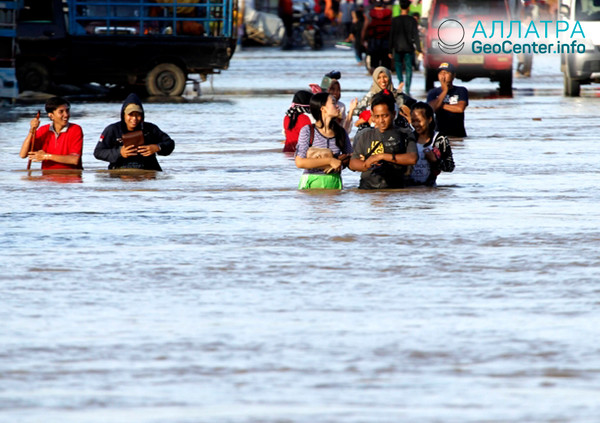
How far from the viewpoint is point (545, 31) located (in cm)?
4216

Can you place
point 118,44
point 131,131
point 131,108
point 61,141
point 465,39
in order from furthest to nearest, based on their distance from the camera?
1. point 465,39
2. point 118,44
3. point 61,141
4. point 131,131
5. point 131,108

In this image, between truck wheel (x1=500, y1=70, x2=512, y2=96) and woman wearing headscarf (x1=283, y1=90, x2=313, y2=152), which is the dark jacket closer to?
truck wheel (x1=500, y1=70, x2=512, y2=96)

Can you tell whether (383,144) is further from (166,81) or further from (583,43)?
(583,43)

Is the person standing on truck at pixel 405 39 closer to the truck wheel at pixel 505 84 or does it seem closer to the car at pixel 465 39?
the car at pixel 465 39

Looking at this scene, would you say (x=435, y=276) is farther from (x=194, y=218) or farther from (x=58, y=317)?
(x=194, y=218)

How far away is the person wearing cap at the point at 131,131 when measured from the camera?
13.4m

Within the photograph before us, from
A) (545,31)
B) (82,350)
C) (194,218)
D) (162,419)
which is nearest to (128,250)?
(194,218)

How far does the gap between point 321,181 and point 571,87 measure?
655 inches

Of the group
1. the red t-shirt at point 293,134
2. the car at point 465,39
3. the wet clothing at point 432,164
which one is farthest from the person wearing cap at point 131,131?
the car at point 465,39

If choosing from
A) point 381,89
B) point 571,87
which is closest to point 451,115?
point 381,89

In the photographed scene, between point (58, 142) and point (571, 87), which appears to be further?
point (571, 87)

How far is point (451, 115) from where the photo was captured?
1858 cm

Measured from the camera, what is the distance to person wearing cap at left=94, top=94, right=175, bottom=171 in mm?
13430

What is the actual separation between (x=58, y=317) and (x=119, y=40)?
20.2m
